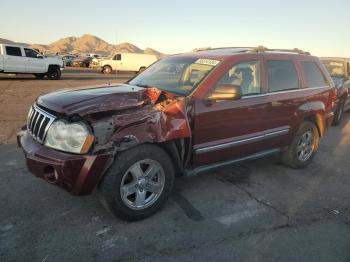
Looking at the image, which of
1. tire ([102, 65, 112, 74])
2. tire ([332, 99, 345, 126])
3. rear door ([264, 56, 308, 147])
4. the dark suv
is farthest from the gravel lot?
tire ([102, 65, 112, 74])

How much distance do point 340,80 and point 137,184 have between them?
833 centimetres

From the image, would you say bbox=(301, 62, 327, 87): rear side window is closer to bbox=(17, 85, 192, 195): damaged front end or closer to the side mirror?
the side mirror

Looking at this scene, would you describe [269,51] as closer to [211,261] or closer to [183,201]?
[183,201]

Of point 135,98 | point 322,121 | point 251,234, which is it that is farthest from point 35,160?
point 322,121

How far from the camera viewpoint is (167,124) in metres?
3.61

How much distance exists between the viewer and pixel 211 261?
302 centimetres

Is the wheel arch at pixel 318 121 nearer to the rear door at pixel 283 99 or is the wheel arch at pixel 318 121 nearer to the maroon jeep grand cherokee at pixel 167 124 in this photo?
the maroon jeep grand cherokee at pixel 167 124

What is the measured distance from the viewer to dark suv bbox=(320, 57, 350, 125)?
947cm

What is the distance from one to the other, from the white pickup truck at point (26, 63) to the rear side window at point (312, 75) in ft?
55.1

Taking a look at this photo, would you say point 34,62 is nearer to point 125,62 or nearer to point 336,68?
point 125,62

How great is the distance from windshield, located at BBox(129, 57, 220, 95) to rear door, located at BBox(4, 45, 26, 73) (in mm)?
15622

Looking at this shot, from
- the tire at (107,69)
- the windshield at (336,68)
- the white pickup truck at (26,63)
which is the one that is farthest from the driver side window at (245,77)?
the tire at (107,69)

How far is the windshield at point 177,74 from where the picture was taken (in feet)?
13.7

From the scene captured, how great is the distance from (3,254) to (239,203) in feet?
8.59
